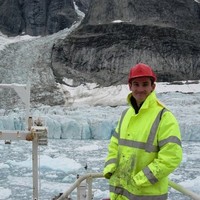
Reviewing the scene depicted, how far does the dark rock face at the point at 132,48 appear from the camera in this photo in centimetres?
3488

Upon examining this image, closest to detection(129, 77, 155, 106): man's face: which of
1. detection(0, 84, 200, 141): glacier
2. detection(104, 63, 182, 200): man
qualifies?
detection(104, 63, 182, 200): man

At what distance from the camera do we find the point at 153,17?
124 ft

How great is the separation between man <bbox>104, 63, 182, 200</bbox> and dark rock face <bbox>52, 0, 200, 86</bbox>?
99.9ft

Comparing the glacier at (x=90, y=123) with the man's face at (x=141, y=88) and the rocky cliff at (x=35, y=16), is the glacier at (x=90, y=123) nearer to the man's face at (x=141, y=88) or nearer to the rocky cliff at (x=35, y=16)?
the man's face at (x=141, y=88)

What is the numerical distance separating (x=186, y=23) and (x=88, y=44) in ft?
28.6

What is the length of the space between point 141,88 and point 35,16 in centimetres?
5070

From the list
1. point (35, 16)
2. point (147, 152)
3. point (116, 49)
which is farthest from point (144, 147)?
point (35, 16)

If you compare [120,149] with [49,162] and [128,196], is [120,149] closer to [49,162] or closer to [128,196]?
[128,196]

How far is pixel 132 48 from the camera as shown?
35.3m

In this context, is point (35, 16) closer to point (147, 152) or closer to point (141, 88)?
point (141, 88)

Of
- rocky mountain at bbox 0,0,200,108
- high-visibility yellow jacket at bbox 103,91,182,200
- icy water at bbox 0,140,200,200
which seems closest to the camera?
high-visibility yellow jacket at bbox 103,91,182,200

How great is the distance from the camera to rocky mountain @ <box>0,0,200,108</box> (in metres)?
34.5

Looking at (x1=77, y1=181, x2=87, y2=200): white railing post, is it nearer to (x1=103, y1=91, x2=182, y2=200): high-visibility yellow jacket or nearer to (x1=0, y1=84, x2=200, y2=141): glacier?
(x1=103, y1=91, x2=182, y2=200): high-visibility yellow jacket

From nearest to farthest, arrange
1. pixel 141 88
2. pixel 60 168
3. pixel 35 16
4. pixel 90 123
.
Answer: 1. pixel 141 88
2. pixel 60 168
3. pixel 90 123
4. pixel 35 16
